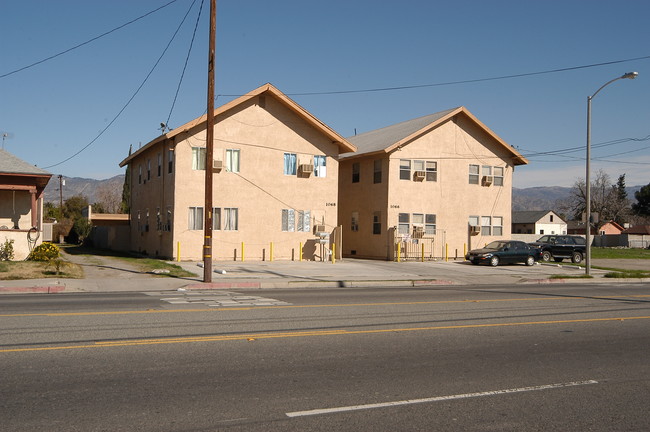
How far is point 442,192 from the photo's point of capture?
3662 cm

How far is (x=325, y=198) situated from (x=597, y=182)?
8622 cm

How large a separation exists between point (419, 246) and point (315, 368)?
1120 inches

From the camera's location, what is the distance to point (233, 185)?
30703mm

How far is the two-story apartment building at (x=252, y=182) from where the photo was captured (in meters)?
30.0

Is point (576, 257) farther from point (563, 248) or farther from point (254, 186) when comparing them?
point (254, 186)

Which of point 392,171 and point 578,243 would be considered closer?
point 392,171

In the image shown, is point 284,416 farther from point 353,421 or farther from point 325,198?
point 325,198

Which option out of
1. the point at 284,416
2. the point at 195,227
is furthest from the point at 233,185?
the point at 284,416

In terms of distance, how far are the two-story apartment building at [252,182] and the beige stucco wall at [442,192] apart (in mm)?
3600

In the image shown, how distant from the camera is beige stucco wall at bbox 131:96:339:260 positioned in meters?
29.9

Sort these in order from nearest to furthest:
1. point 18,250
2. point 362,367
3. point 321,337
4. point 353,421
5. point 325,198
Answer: point 353,421
point 362,367
point 321,337
point 18,250
point 325,198

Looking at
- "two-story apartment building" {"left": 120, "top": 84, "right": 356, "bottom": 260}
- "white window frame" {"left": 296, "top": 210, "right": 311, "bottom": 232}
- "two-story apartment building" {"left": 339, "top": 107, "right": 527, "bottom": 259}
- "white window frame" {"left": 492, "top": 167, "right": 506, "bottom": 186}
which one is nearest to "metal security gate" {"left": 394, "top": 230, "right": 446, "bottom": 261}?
"two-story apartment building" {"left": 339, "top": 107, "right": 527, "bottom": 259}

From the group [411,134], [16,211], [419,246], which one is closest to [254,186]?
[411,134]

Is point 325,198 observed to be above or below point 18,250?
above
